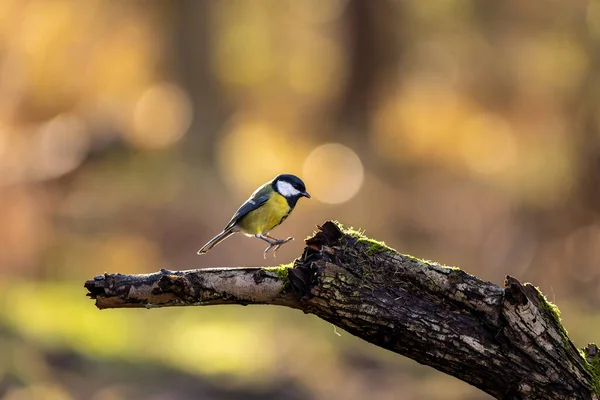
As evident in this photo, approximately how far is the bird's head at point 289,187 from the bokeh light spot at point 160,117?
418 inches

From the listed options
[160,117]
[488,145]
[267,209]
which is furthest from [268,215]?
[160,117]

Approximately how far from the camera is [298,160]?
15672 mm

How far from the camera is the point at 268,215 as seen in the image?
498 cm

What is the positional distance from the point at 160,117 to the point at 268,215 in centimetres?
1147

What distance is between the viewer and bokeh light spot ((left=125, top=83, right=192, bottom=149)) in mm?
15719

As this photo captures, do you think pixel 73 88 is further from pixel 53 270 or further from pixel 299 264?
pixel 299 264

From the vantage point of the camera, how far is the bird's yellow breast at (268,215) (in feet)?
16.4

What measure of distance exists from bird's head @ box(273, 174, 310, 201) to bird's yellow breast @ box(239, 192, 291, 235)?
0.16 feet

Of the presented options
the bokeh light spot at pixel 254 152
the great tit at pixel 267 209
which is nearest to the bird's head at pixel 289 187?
the great tit at pixel 267 209

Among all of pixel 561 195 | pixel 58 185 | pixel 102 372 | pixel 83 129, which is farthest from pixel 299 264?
pixel 83 129

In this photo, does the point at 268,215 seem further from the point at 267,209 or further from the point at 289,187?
the point at 289,187

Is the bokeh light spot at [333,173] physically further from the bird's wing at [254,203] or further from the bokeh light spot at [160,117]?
the bird's wing at [254,203]

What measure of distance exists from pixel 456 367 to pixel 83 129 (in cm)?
1275

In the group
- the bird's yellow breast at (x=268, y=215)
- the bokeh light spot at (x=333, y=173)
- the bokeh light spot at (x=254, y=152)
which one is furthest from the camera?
the bokeh light spot at (x=254, y=152)
